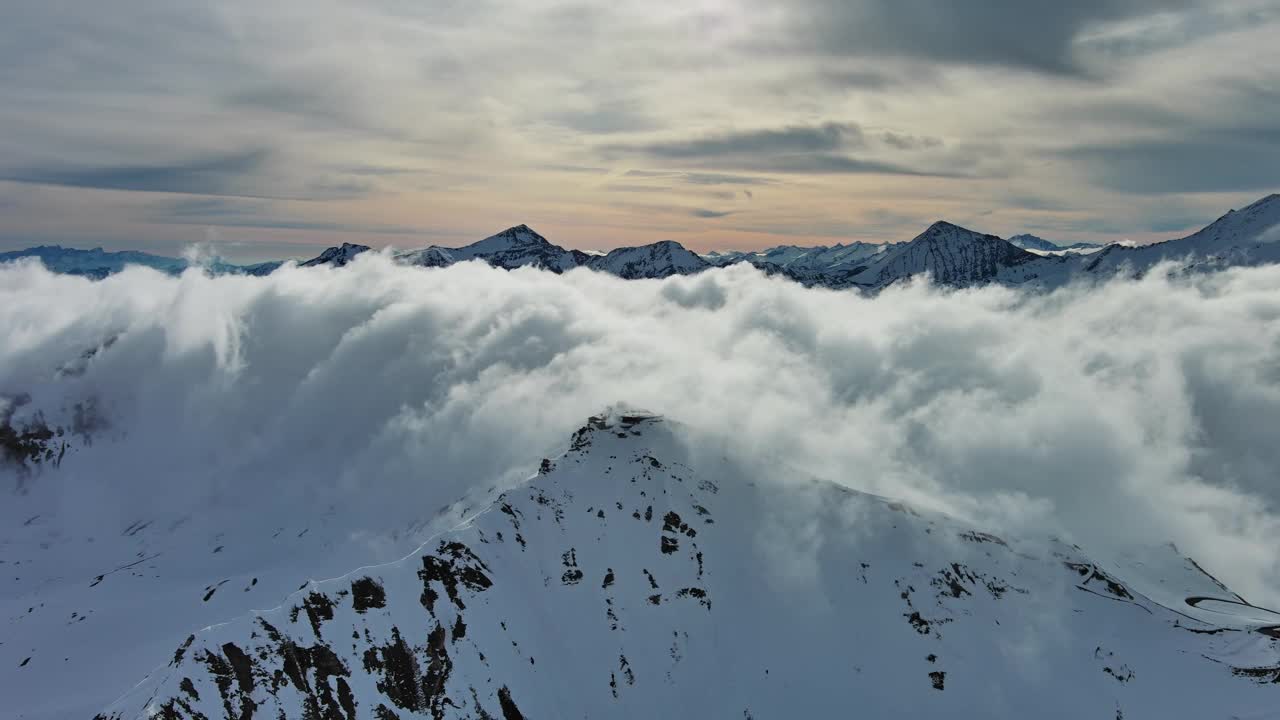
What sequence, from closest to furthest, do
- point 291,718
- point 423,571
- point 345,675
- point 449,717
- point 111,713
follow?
point 111,713 → point 291,718 → point 345,675 → point 449,717 → point 423,571

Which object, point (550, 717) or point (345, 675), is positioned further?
point (550, 717)

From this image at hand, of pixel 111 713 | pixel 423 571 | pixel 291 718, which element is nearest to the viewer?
pixel 111 713

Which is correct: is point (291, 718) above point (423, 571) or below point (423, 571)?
below

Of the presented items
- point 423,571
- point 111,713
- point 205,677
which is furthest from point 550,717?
point 111,713

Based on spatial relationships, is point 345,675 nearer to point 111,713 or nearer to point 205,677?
point 205,677

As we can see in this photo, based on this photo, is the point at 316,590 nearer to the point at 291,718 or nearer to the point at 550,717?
the point at 291,718

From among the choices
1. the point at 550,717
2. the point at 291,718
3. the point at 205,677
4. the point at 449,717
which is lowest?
the point at 550,717

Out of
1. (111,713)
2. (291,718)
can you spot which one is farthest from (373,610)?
(111,713)

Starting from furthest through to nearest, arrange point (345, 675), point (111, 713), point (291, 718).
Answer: point (345, 675) → point (291, 718) → point (111, 713)

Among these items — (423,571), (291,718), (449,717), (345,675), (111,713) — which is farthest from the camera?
(423,571)
